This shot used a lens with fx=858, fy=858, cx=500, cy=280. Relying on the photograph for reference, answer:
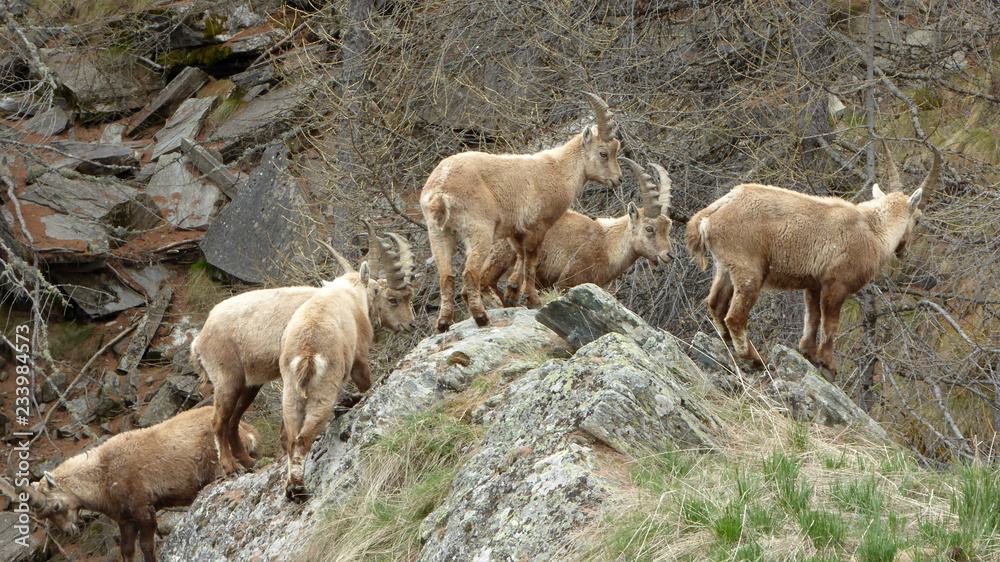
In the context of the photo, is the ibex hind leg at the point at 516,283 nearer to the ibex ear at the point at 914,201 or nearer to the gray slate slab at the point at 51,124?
the ibex ear at the point at 914,201

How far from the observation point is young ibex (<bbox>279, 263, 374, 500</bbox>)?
5.89 meters

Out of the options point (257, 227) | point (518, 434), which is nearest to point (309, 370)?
point (518, 434)

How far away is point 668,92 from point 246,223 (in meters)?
7.52

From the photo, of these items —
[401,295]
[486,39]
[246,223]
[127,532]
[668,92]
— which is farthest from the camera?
[246,223]

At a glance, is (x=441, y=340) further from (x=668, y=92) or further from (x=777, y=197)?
(x=668, y=92)

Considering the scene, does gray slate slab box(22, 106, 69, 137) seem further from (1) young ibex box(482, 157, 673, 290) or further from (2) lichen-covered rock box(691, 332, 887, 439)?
(2) lichen-covered rock box(691, 332, 887, 439)

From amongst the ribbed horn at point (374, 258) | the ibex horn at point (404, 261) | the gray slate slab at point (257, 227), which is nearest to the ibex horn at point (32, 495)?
the ribbed horn at point (374, 258)

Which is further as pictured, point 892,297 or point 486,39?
point 486,39

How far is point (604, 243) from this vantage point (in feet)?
30.0

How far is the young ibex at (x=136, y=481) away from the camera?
8430mm

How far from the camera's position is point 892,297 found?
9.41 metres

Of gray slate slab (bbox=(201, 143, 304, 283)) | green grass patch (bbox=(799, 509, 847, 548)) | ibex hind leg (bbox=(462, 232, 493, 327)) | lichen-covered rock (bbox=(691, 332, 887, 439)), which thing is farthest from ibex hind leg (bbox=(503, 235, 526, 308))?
gray slate slab (bbox=(201, 143, 304, 283))

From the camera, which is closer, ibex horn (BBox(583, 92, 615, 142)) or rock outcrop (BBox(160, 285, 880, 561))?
rock outcrop (BBox(160, 285, 880, 561))

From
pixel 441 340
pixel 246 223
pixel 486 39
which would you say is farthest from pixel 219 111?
pixel 441 340
